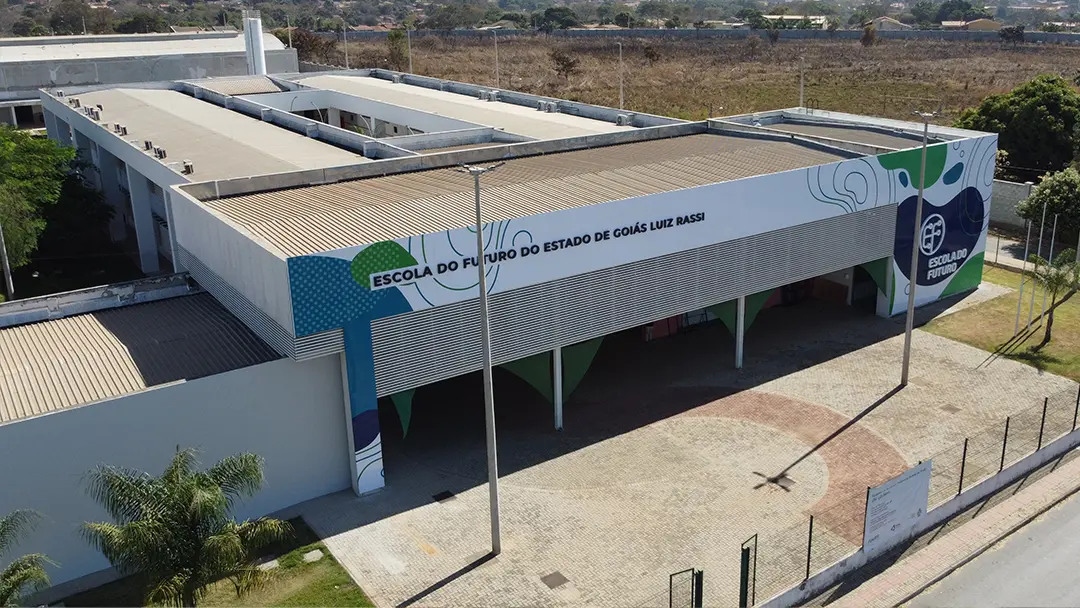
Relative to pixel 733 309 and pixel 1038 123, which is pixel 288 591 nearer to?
pixel 733 309

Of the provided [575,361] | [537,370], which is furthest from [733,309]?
[537,370]

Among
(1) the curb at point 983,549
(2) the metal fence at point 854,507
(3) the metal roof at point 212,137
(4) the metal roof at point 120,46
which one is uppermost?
(4) the metal roof at point 120,46

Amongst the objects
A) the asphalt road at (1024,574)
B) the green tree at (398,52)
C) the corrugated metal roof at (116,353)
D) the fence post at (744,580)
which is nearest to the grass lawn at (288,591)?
the corrugated metal roof at (116,353)

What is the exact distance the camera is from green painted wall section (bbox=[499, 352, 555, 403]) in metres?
23.0

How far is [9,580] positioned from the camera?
12578 mm

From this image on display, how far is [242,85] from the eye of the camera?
5100 cm

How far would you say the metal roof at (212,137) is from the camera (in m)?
29.7

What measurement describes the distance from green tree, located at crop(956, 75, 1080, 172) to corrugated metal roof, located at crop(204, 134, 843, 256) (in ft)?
68.6

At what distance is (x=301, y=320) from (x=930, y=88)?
67.5 m

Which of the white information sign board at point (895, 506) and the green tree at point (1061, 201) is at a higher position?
the green tree at point (1061, 201)

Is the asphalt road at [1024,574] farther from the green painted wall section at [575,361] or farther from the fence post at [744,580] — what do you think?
the green painted wall section at [575,361]

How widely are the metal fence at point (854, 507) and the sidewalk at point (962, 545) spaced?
684mm

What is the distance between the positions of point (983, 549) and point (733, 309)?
10.3 metres

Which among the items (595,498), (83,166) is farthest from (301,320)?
(83,166)
